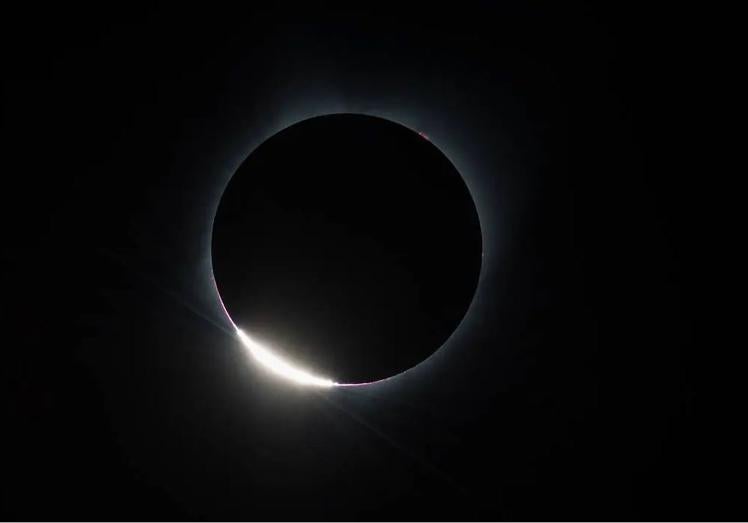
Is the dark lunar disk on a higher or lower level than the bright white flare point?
higher

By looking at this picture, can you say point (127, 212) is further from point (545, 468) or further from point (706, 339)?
point (706, 339)

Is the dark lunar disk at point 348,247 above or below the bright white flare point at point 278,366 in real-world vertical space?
above

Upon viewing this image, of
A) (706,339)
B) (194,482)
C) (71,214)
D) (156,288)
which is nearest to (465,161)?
(706,339)
